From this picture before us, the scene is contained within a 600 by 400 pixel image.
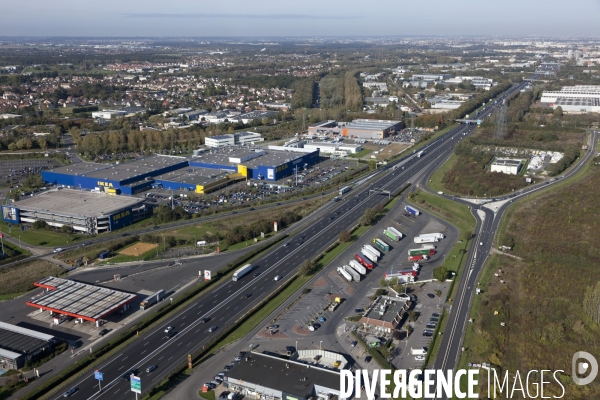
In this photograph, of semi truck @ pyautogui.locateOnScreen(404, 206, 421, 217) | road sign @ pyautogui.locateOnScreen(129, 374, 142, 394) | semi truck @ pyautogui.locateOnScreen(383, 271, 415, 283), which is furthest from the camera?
semi truck @ pyautogui.locateOnScreen(404, 206, 421, 217)

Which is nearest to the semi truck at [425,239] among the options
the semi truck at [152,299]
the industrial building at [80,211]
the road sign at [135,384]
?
the semi truck at [152,299]

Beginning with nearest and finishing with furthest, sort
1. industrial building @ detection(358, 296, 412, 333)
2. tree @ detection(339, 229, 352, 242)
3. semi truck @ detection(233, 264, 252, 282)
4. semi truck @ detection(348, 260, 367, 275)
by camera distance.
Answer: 1. industrial building @ detection(358, 296, 412, 333)
2. semi truck @ detection(233, 264, 252, 282)
3. semi truck @ detection(348, 260, 367, 275)
4. tree @ detection(339, 229, 352, 242)

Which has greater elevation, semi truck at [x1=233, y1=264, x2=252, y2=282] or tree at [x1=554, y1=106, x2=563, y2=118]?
tree at [x1=554, y1=106, x2=563, y2=118]

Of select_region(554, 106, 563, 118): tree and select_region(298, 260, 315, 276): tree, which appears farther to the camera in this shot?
select_region(554, 106, 563, 118): tree

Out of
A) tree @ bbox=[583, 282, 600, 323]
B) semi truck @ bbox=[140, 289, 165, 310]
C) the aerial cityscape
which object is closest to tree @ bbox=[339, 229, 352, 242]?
the aerial cityscape

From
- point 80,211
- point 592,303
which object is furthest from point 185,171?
point 592,303

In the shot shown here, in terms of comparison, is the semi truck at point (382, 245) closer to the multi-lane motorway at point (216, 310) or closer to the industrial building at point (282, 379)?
the multi-lane motorway at point (216, 310)

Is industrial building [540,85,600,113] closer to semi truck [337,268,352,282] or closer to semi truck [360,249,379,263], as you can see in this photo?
semi truck [360,249,379,263]
